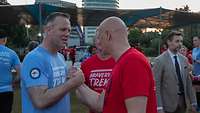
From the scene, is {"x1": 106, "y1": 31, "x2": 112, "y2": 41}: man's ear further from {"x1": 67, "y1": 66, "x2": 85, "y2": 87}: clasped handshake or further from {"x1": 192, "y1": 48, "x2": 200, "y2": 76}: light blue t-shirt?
{"x1": 192, "y1": 48, "x2": 200, "y2": 76}: light blue t-shirt

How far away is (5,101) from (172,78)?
9.55ft

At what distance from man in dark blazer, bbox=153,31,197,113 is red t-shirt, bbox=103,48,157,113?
3838mm

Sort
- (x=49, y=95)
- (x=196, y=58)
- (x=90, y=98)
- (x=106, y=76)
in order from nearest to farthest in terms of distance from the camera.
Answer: (x=49, y=95) < (x=90, y=98) < (x=106, y=76) < (x=196, y=58)

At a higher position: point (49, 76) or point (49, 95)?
point (49, 76)

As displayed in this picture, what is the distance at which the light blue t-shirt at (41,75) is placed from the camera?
421cm

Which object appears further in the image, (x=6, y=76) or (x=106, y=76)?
(x=6, y=76)

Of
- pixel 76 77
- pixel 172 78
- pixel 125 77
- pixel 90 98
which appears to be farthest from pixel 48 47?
pixel 172 78

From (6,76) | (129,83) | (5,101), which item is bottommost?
(5,101)

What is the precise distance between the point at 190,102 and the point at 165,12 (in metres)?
9.90

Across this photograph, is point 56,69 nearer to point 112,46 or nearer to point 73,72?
point 73,72

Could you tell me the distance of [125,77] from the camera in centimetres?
319

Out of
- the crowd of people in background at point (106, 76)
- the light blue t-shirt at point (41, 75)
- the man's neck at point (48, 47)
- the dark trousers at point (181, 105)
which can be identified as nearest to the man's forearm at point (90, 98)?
the crowd of people in background at point (106, 76)

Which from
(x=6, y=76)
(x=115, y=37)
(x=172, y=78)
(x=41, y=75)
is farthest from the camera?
(x=6, y=76)

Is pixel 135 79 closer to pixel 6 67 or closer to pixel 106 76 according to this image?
pixel 106 76
